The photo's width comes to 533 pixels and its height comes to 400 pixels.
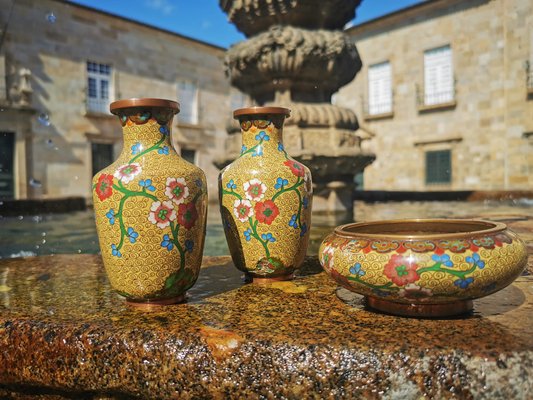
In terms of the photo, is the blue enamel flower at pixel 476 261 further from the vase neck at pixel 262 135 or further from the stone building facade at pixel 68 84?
the stone building facade at pixel 68 84

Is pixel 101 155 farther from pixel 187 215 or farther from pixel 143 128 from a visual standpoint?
pixel 187 215

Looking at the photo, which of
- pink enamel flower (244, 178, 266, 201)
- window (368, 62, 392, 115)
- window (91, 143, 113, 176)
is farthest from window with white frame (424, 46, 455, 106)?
pink enamel flower (244, 178, 266, 201)

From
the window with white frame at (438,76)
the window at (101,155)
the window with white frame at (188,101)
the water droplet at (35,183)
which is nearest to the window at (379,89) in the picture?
the window with white frame at (438,76)

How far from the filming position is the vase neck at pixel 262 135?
1.72m

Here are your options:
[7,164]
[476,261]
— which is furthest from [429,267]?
[7,164]

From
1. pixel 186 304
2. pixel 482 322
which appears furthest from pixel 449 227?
pixel 186 304

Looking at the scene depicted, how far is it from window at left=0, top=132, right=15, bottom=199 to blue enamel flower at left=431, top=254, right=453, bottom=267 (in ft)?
45.3

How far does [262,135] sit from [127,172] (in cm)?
59

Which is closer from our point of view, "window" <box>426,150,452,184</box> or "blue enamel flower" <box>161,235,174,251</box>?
"blue enamel flower" <box>161,235,174,251</box>

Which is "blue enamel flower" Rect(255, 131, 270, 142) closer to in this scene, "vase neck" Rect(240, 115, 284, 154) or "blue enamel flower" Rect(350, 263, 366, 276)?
"vase neck" Rect(240, 115, 284, 154)

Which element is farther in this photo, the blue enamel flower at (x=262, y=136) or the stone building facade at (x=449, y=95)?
the stone building facade at (x=449, y=95)

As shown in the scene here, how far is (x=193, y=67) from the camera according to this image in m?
17.0

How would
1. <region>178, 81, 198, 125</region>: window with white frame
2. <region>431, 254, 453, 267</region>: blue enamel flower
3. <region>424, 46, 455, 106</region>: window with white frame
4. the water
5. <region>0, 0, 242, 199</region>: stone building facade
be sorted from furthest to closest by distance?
<region>178, 81, 198, 125</region>: window with white frame < <region>424, 46, 455, 106</region>: window with white frame < <region>0, 0, 242, 199</region>: stone building facade < the water < <region>431, 254, 453, 267</region>: blue enamel flower

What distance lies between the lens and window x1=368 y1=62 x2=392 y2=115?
16.4m
